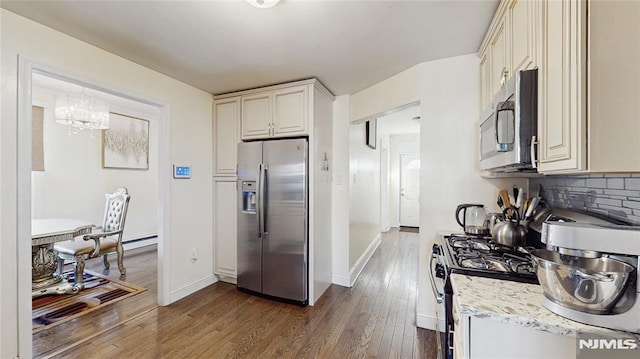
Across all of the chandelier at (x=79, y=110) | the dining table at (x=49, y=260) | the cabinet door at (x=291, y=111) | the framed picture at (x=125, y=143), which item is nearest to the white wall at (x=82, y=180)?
the framed picture at (x=125, y=143)

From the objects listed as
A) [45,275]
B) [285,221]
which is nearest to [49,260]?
[45,275]

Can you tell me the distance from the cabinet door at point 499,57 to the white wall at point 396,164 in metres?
5.18

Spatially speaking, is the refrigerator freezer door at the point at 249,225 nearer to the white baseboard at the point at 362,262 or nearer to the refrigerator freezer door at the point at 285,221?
the refrigerator freezer door at the point at 285,221

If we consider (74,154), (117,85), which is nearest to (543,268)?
(117,85)

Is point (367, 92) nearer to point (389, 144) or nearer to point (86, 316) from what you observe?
point (86, 316)

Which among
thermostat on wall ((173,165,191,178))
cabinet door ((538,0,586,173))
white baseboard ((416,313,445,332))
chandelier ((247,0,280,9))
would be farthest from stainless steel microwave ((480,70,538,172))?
thermostat on wall ((173,165,191,178))

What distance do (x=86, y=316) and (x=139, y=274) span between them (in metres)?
1.14

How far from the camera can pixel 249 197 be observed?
297 cm

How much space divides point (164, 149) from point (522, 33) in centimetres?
301

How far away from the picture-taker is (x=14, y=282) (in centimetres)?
169

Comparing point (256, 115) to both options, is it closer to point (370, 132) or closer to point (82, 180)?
point (370, 132)

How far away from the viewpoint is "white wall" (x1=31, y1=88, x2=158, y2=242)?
3621mm

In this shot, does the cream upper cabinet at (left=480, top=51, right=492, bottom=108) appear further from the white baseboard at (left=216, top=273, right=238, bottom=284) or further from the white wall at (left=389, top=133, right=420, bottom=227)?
the white wall at (left=389, top=133, right=420, bottom=227)

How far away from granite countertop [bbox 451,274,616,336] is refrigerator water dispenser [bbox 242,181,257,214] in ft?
7.27
